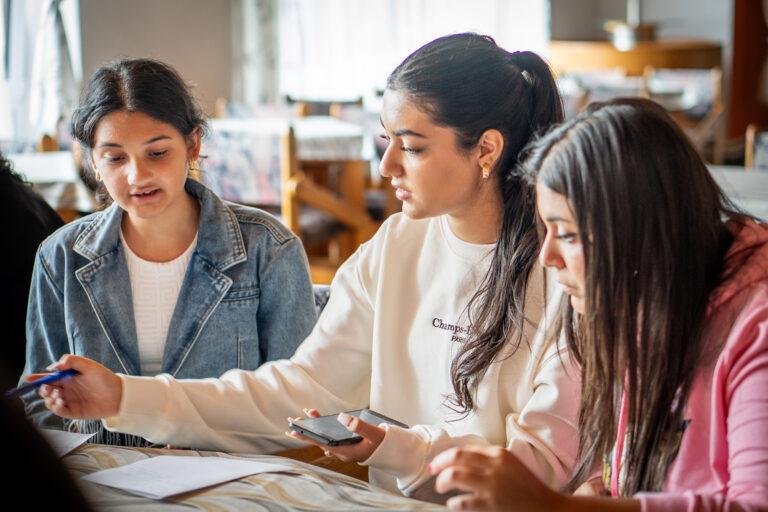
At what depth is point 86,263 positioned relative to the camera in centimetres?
189

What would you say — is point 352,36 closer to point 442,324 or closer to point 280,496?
point 442,324

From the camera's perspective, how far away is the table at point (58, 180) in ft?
12.8

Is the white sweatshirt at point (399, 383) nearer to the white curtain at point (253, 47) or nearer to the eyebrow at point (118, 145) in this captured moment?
the eyebrow at point (118, 145)

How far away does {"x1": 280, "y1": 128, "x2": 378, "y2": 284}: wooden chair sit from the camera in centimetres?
412

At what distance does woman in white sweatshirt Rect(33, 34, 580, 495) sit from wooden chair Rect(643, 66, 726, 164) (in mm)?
5218

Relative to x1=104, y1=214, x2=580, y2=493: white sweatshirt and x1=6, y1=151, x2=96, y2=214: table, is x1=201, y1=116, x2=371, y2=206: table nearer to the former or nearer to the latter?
x1=6, y1=151, x2=96, y2=214: table

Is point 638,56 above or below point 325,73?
above

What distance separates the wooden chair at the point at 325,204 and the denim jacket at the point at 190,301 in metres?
2.13

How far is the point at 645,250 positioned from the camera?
1118mm

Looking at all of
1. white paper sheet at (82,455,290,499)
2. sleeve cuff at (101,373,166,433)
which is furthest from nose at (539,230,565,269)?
sleeve cuff at (101,373,166,433)

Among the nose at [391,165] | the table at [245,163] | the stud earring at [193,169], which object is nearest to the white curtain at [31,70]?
the table at [245,163]

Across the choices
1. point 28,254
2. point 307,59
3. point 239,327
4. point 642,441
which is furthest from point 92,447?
point 307,59

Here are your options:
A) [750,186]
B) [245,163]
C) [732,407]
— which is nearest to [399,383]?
[732,407]

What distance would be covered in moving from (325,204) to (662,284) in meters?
3.35
